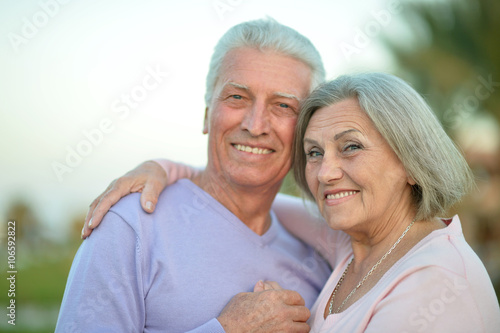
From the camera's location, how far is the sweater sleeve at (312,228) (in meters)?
2.90

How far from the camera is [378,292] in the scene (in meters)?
2.01

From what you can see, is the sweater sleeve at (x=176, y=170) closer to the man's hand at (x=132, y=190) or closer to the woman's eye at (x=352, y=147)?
the man's hand at (x=132, y=190)

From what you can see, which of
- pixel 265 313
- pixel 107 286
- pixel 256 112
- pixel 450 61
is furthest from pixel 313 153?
pixel 450 61

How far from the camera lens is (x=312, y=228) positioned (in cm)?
311

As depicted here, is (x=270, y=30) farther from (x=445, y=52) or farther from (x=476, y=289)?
(x=445, y=52)

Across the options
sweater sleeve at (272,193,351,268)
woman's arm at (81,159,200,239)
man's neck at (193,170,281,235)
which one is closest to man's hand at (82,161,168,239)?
woman's arm at (81,159,200,239)

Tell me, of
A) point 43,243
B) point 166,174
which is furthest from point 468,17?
point 43,243

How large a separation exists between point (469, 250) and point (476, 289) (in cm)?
19

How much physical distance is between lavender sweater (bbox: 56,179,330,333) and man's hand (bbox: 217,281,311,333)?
3.4 inches

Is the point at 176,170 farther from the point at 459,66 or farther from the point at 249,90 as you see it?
the point at 459,66

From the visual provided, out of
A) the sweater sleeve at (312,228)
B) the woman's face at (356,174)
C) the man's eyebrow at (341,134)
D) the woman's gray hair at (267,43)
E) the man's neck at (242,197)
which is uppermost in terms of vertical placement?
the woman's gray hair at (267,43)

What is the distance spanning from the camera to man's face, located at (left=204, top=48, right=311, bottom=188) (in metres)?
2.74

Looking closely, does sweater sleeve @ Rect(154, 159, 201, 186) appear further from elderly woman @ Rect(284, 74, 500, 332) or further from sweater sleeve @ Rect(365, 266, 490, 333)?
sweater sleeve @ Rect(365, 266, 490, 333)

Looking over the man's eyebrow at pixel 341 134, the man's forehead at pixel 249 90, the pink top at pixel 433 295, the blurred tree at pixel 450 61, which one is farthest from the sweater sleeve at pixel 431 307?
the blurred tree at pixel 450 61
